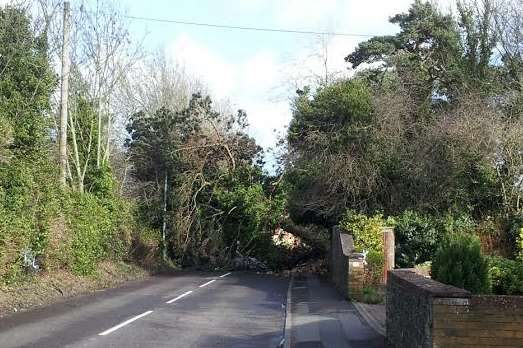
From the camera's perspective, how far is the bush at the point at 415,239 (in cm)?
2253

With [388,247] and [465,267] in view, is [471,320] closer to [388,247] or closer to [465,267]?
[465,267]

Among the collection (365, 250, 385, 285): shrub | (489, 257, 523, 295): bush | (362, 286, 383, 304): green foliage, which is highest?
(489, 257, 523, 295): bush

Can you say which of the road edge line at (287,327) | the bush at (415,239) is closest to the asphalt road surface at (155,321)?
the road edge line at (287,327)

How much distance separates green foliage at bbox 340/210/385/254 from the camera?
70.2ft

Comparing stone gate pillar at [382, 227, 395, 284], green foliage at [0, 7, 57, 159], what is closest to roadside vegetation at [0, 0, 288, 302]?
green foliage at [0, 7, 57, 159]

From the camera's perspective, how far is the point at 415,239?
22.6m

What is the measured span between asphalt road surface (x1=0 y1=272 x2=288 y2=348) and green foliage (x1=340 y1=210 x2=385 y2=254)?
320 centimetres

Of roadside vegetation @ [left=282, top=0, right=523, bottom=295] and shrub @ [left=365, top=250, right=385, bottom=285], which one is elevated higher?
roadside vegetation @ [left=282, top=0, right=523, bottom=295]

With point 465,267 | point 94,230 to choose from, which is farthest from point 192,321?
point 94,230

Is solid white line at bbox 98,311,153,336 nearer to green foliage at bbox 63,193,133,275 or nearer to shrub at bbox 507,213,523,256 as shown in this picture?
green foliage at bbox 63,193,133,275

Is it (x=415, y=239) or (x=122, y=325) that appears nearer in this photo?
(x=122, y=325)

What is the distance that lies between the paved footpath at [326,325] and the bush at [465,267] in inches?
80.4

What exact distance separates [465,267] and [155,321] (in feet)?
25.1

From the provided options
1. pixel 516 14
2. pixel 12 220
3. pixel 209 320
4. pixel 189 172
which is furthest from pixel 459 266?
pixel 189 172
